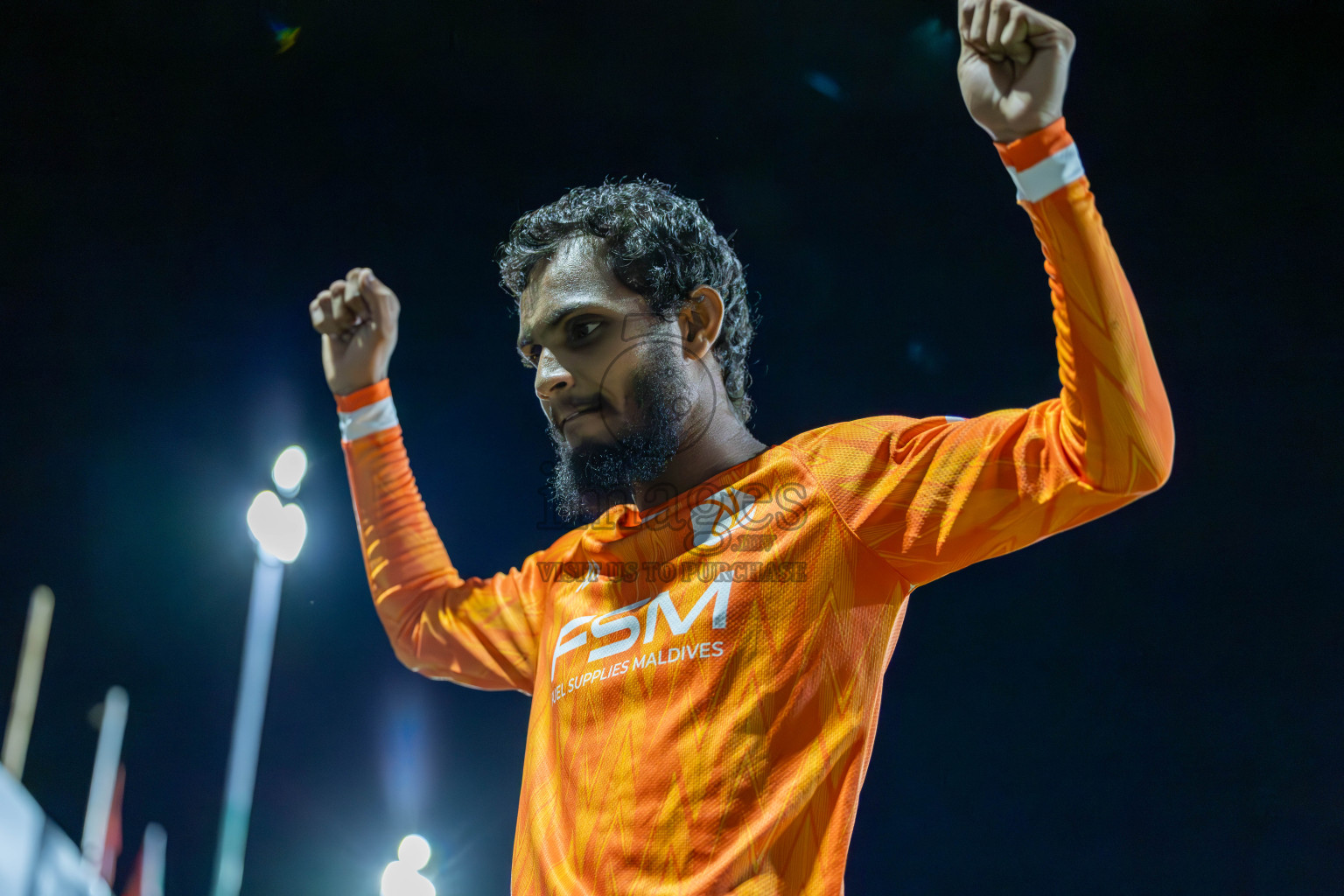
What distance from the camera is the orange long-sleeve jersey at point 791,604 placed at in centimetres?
82

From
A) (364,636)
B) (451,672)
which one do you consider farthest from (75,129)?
(451,672)

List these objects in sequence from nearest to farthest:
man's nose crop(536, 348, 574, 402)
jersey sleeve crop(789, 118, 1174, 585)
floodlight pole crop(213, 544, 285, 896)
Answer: jersey sleeve crop(789, 118, 1174, 585)
man's nose crop(536, 348, 574, 402)
floodlight pole crop(213, 544, 285, 896)

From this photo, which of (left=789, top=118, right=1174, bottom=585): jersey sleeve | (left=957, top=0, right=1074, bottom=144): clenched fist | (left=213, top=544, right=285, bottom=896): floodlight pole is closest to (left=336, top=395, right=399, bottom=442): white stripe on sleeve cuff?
(left=789, top=118, right=1174, bottom=585): jersey sleeve

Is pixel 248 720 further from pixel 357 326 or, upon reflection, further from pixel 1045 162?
pixel 1045 162

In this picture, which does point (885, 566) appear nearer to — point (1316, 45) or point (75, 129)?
point (1316, 45)

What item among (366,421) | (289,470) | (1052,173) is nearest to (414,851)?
(289,470)

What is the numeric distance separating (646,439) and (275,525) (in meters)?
1.67

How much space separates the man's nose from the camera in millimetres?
1226

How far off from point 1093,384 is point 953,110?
5.81 feet

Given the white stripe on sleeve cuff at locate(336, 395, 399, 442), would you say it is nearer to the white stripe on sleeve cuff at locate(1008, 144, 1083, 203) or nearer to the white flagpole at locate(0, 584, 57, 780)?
the white stripe on sleeve cuff at locate(1008, 144, 1083, 203)

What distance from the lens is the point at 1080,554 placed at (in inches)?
86.6

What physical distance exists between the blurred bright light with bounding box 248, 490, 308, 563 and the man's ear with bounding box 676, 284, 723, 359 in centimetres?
163

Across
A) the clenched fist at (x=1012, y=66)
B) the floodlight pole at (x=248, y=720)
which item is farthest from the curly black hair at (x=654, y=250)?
the floodlight pole at (x=248, y=720)

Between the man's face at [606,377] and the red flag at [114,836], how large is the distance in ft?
6.61
